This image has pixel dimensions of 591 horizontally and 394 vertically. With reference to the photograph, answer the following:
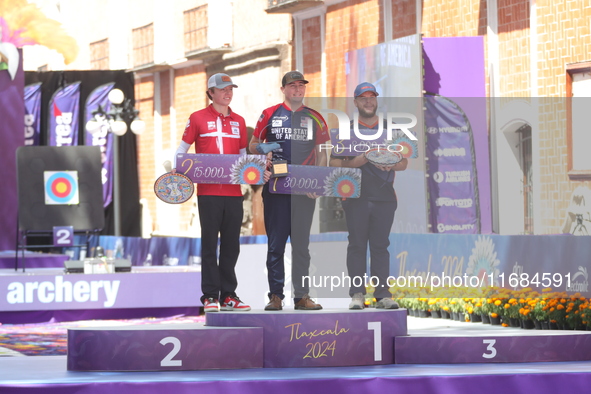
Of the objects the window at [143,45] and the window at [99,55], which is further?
the window at [99,55]

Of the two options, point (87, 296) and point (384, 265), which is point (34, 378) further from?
point (87, 296)

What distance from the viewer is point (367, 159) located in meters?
7.48

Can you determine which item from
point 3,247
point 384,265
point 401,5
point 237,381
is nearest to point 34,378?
point 237,381

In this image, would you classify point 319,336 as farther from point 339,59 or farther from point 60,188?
point 339,59

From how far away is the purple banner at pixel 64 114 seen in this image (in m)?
25.7

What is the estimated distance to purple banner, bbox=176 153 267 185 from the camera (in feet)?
24.4

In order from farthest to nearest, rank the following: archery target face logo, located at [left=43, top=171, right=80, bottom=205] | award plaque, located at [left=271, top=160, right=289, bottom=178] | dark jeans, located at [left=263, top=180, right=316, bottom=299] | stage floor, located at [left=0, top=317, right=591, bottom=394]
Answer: archery target face logo, located at [left=43, top=171, right=80, bottom=205] < dark jeans, located at [left=263, top=180, right=316, bottom=299] < award plaque, located at [left=271, top=160, right=289, bottom=178] < stage floor, located at [left=0, top=317, right=591, bottom=394]

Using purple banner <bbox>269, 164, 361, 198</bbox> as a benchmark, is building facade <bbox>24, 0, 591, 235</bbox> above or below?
above

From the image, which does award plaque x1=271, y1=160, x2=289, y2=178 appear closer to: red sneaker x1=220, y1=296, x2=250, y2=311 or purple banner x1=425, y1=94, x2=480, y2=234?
red sneaker x1=220, y1=296, x2=250, y2=311

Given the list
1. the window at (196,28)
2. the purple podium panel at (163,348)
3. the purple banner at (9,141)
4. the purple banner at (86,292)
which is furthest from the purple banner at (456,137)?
the window at (196,28)

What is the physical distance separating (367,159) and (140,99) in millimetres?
22447

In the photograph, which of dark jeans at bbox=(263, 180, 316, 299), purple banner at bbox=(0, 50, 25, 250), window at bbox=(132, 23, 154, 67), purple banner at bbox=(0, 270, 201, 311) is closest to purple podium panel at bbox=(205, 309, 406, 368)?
dark jeans at bbox=(263, 180, 316, 299)

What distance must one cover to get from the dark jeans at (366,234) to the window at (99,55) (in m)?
23.4

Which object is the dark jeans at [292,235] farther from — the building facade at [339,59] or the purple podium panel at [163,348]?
the building facade at [339,59]
